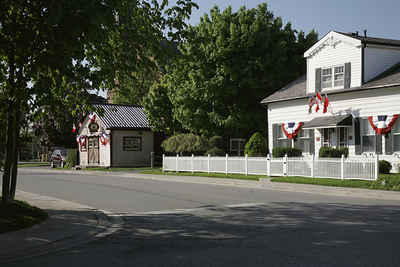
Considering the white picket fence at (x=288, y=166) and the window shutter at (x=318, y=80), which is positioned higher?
the window shutter at (x=318, y=80)

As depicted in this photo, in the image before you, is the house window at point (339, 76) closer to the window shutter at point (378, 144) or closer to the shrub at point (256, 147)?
the window shutter at point (378, 144)

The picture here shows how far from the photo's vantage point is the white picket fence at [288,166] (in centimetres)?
1878

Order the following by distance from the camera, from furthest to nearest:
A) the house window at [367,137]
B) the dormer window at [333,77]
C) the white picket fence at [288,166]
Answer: the dormer window at [333,77] < the house window at [367,137] < the white picket fence at [288,166]

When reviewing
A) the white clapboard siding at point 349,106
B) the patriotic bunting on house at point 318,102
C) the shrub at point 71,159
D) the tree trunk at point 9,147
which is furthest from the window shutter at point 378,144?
the shrub at point 71,159

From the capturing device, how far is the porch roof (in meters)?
23.9

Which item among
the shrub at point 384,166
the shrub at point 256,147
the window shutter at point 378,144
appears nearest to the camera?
the shrub at point 384,166

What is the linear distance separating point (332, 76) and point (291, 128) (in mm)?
3950

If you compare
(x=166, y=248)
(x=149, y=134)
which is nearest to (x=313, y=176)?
(x=166, y=248)

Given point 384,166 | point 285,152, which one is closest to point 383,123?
point 384,166

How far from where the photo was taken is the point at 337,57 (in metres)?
25.2

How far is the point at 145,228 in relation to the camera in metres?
9.62

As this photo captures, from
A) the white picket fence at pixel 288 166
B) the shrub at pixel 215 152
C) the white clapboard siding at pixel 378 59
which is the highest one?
the white clapboard siding at pixel 378 59

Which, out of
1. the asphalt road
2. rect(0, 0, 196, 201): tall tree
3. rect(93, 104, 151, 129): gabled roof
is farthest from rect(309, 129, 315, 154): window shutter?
rect(93, 104, 151, 129): gabled roof

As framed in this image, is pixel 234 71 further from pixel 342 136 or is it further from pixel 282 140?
pixel 342 136
